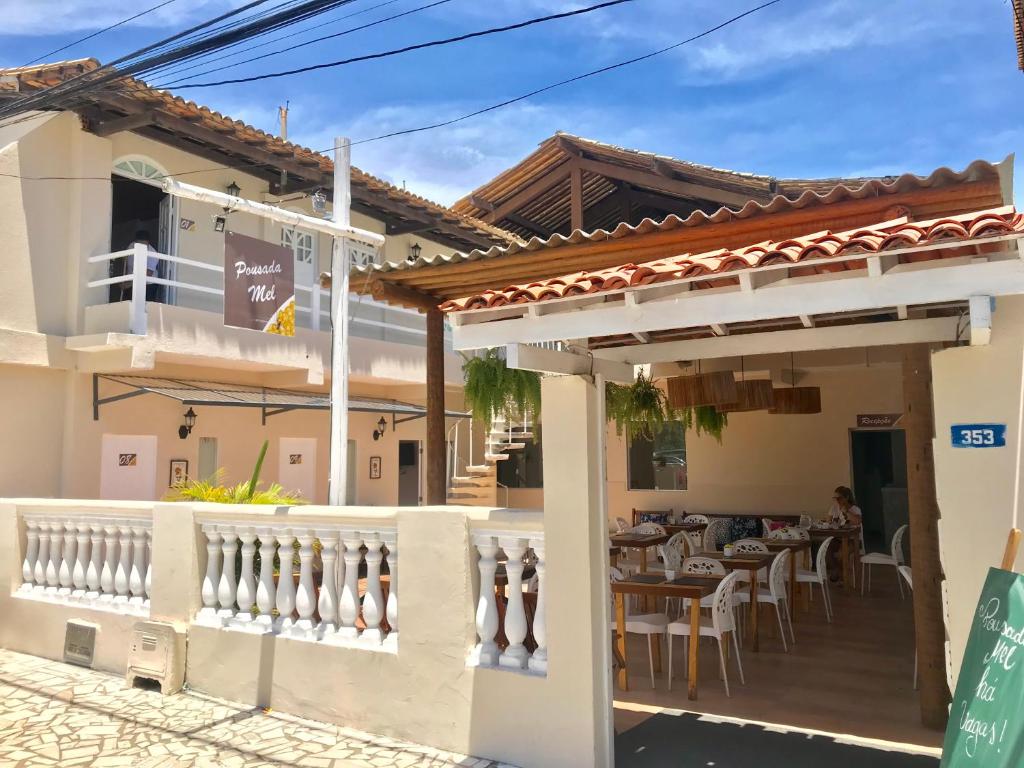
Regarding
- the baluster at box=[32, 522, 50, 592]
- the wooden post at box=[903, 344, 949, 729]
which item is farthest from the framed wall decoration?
the wooden post at box=[903, 344, 949, 729]

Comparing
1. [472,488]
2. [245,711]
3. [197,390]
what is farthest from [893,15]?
[472,488]

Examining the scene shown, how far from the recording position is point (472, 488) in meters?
14.7

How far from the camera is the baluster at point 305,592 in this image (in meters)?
5.34

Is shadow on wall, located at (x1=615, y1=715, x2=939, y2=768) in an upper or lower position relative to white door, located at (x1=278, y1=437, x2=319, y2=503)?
lower

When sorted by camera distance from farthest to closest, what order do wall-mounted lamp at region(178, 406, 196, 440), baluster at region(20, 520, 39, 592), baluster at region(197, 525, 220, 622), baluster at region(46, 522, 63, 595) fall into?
wall-mounted lamp at region(178, 406, 196, 440) < baluster at region(20, 520, 39, 592) < baluster at region(46, 522, 63, 595) < baluster at region(197, 525, 220, 622)

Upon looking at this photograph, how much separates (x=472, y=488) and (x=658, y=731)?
9904 mm

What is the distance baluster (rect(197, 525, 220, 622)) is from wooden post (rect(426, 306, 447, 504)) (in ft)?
5.99

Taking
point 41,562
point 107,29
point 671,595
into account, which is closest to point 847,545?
point 671,595

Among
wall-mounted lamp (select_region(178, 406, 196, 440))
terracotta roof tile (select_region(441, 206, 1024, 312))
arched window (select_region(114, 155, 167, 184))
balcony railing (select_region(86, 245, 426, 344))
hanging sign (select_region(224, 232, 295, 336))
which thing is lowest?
wall-mounted lamp (select_region(178, 406, 196, 440))

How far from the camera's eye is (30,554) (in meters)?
7.30

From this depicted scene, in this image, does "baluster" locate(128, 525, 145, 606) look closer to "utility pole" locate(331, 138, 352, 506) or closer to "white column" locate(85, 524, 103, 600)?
"white column" locate(85, 524, 103, 600)

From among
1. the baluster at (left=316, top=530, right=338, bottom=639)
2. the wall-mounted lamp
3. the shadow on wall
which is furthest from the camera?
the wall-mounted lamp

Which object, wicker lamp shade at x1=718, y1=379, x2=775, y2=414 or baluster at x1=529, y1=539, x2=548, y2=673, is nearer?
baluster at x1=529, y1=539, x2=548, y2=673

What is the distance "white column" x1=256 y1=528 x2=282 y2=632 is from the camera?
5.48 metres
